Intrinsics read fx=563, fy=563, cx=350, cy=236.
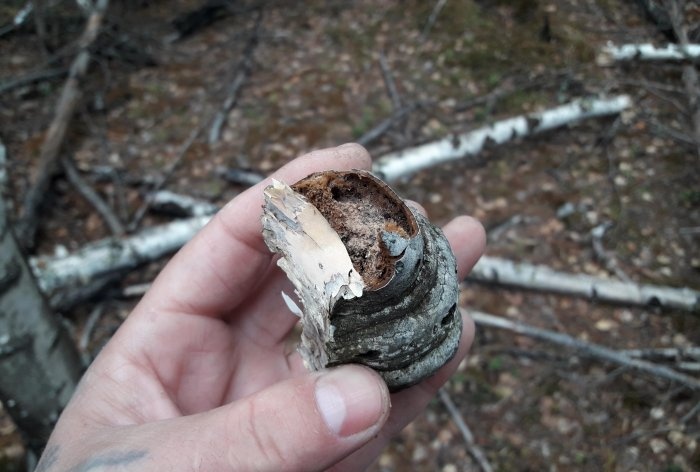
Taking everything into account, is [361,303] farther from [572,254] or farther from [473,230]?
[572,254]

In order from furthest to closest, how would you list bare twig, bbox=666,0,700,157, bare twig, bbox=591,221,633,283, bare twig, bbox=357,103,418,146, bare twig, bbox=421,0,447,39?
bare twig, bbox=421,0,447,39 < bare twig, bbox=357,103,418,146 < bare twig, bbox=591,221,633,283 < bare twig, bbox=666,0,700,157

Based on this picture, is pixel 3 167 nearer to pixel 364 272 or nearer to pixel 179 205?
pixel 179 205

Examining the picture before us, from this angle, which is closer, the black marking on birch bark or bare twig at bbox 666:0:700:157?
the black marking on birch bark

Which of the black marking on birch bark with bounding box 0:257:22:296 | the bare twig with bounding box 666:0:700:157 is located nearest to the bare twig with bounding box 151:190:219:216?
the black marking on birch bark with bounding box 0:257:22:296

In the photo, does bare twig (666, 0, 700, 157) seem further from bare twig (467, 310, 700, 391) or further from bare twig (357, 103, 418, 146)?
bare twig (357, 103, 418, 146)

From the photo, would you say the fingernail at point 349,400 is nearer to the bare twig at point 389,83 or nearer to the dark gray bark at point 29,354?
the dark gray bark at point 29,354

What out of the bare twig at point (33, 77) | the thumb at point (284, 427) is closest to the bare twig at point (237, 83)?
the bare twig at point (33, 77)

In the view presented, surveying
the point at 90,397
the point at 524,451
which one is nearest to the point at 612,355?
the point at 524,451

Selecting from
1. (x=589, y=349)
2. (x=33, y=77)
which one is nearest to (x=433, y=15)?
(x=33, y=77)
